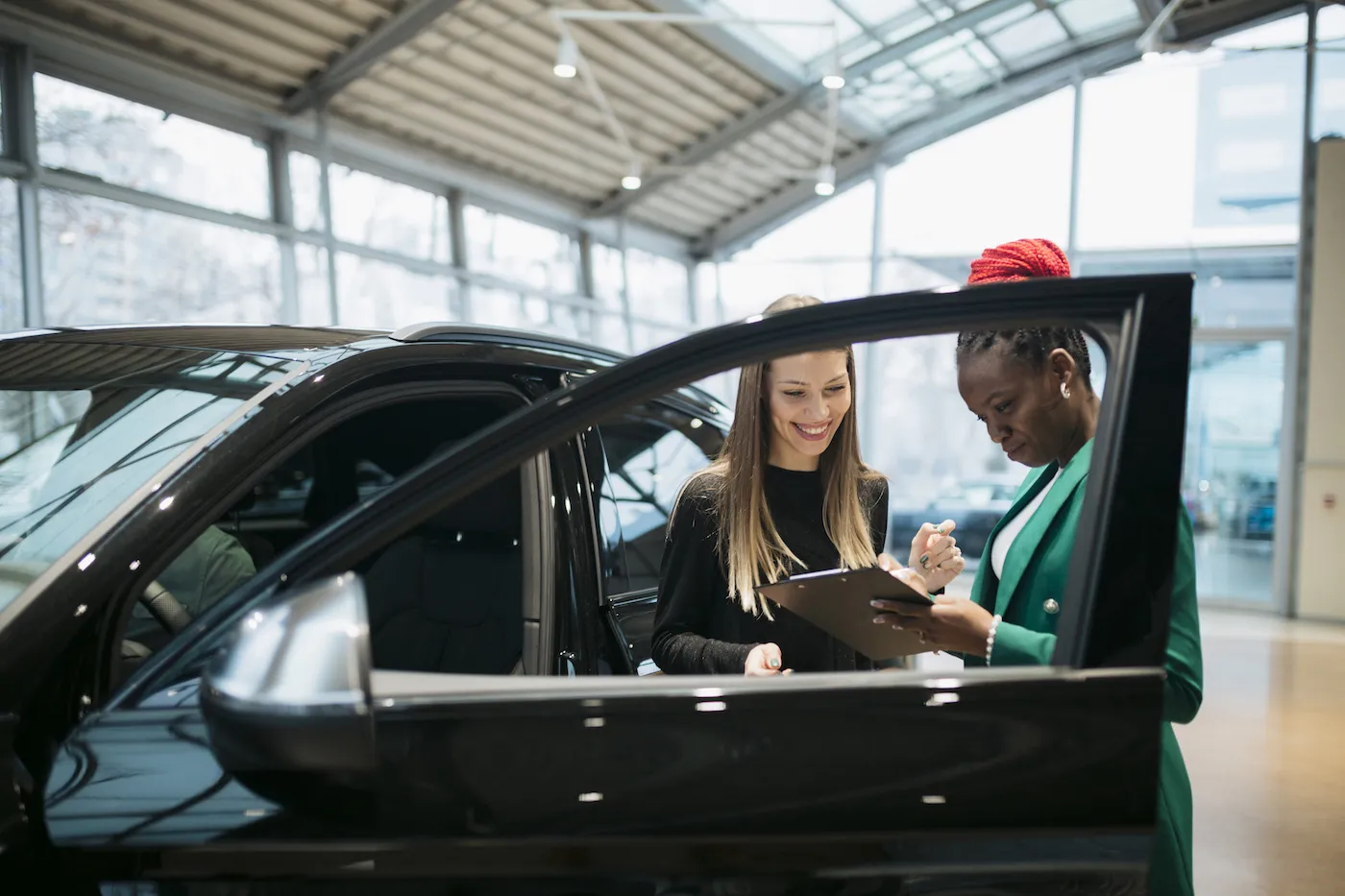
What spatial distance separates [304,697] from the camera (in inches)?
36.6

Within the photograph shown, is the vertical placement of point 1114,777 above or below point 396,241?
below

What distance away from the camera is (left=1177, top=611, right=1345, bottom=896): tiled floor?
3.49 meters

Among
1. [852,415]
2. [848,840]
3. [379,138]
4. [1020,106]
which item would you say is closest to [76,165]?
[379,138]

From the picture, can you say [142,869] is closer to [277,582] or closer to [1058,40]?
[277,582]

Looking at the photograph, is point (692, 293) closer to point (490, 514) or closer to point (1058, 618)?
point (490, 514)

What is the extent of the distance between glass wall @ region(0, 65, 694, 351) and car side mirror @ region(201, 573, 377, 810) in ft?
15.6

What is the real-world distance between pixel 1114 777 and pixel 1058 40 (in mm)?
12599

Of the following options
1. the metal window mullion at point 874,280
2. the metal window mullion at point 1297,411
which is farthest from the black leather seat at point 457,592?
the metal window mullion at point 874,280

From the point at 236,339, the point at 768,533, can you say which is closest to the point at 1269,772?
the point at 768,533

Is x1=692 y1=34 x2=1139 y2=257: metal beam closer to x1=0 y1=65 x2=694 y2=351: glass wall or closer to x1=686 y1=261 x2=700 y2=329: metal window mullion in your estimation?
x1=686 y1=261 x2=700 y2=329: metal window mullion

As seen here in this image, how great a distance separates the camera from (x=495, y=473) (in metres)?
1.07

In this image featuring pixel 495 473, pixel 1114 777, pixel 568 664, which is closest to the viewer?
pixel 1114 777

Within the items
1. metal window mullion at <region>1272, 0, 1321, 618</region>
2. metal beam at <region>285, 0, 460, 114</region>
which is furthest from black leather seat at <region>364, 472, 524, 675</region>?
metal window mullion at <region>1272, 0, 1321, 618</region>

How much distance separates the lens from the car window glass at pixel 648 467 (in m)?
2.38
